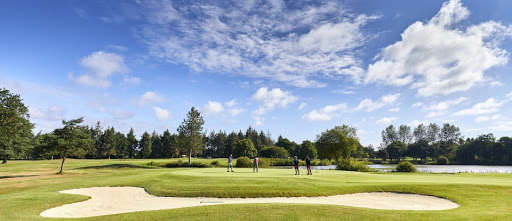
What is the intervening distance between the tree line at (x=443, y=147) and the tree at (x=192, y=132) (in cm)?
9237

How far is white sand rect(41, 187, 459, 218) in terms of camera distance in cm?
1485

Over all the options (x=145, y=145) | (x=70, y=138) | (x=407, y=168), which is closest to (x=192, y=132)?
(x=70, y=138)

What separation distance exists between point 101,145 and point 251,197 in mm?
129943

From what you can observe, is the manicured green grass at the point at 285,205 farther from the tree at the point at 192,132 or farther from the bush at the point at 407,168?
the tree at the point at 192,132

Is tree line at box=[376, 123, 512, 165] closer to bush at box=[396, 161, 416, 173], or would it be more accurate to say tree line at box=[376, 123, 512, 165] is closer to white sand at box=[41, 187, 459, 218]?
bush at box=[396, 161, 416, 173]

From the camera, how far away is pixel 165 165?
60.5 metres

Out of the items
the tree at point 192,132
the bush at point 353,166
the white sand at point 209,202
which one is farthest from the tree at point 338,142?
the white sand at point 209,202

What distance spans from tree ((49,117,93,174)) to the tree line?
116 metres

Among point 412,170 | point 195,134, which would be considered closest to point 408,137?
point 412,170

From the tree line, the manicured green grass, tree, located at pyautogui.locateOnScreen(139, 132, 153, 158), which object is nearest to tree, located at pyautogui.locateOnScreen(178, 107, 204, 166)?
the manicured green grass

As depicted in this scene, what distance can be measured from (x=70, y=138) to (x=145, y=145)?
82463 mm

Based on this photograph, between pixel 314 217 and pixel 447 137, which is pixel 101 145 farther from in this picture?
pixel 447 137

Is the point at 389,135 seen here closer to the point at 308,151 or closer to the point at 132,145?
the point at 308,151

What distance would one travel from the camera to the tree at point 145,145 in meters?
122
